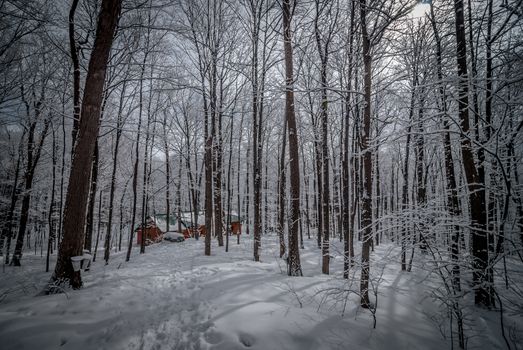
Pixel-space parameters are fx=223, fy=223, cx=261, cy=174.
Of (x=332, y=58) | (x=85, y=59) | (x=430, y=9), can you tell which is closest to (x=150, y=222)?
(x=85, y=59)

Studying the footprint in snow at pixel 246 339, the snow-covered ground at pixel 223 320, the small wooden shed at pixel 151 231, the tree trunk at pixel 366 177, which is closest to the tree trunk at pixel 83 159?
the snow-covered ground at pixel 223 320

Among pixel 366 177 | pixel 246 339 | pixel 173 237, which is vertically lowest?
pixel 173 237

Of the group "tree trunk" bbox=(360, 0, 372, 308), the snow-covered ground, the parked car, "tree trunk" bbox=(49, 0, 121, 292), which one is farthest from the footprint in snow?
the parked car

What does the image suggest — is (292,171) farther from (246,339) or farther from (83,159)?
(83,159)

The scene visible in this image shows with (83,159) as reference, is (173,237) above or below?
below

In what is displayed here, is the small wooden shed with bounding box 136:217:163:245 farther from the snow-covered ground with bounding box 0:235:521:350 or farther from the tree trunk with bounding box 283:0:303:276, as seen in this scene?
the tree trunk with bounding box 283:0:303:276

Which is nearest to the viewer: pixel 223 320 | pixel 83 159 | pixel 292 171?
pixel 223 320

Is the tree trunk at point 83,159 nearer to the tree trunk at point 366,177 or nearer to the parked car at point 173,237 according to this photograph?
the tree trunk at point 366,177

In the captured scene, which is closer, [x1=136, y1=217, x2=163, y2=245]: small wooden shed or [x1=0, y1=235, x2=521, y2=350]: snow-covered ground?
[x1=0, y1=235, x2=521, y2=350]: snow-covered ground

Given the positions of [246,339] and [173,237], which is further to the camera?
[173,237]

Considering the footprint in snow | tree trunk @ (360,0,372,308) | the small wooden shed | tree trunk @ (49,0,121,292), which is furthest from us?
the small wooden shed

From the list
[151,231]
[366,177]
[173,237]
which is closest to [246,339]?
[366,177]

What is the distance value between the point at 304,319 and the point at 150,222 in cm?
2220

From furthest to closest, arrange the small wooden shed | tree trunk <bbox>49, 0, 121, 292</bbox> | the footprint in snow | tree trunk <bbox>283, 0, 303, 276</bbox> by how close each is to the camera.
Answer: the small wooden shed < tree trunk <bbox>283, 0, 303, 276</bbox> < tree trunk <bbox>49, 0, 121, 292</bbox> < the footprint in snow
